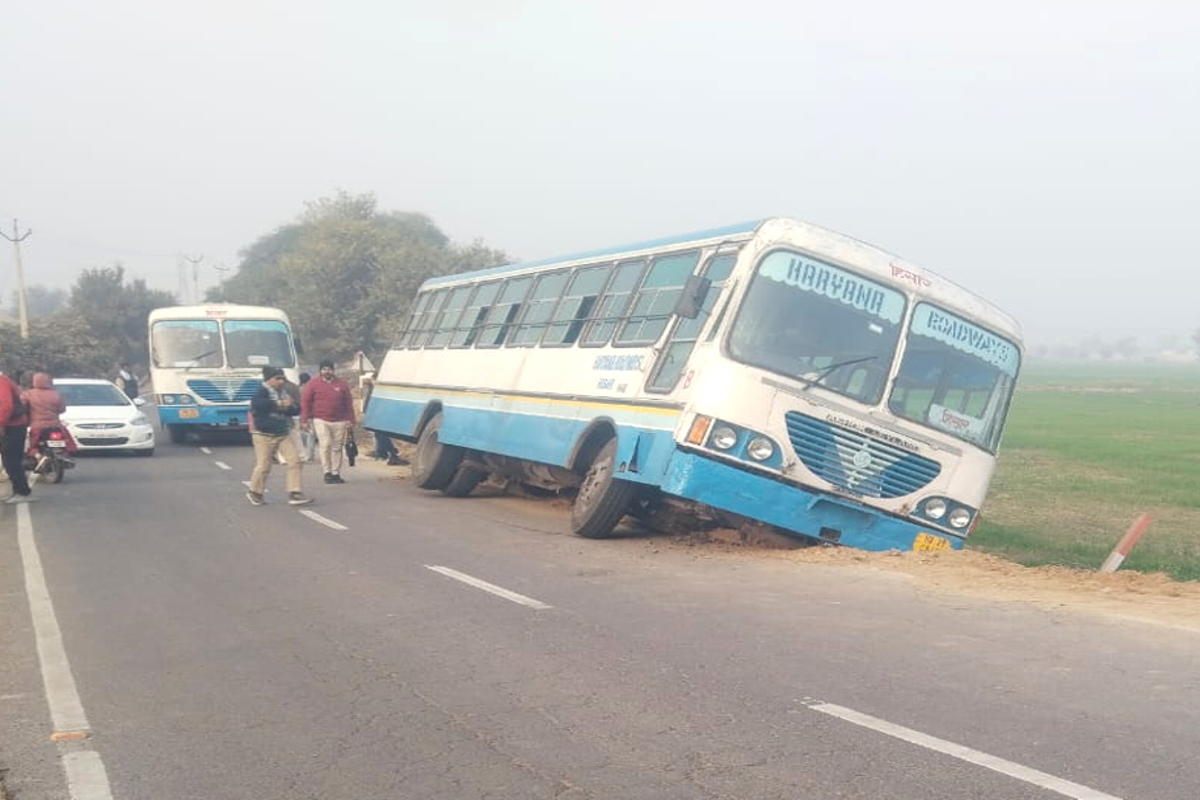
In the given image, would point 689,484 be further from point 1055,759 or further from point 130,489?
point 130,489

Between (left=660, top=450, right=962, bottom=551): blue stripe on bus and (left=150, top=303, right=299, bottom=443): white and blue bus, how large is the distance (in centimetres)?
1845

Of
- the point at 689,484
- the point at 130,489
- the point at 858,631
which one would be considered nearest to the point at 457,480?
the point at 130,489

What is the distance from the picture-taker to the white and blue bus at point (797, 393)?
11328 mm

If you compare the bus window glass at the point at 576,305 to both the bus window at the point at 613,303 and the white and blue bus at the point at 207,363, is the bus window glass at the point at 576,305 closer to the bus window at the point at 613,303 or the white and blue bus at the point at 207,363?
the bus window at the point at 613,303

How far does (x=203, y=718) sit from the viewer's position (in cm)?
638

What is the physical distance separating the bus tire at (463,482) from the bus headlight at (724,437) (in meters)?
7.12

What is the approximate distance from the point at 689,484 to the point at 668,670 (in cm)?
410

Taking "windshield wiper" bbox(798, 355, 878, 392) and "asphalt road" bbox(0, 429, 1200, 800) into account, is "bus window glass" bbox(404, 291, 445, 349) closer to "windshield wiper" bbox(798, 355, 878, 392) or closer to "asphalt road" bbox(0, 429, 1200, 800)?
"asphalt road" bbox(0, 429, 1200, 800)

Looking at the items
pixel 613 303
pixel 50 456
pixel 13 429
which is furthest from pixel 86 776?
pixel 50 456

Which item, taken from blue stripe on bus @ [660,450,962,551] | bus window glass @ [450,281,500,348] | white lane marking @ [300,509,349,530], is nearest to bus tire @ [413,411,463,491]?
bus window glass @ [450,281,500,348]

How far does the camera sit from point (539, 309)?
52.4ft

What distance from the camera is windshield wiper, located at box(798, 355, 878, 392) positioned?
11.5 m

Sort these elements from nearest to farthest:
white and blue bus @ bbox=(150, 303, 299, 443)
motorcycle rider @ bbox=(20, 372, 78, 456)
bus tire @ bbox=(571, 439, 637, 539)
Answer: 1. bus tire @ bbox=(571, 439, 637, 539)
2. motorcycle rider @ bbox=(20, 372, 78, 456)
3. white and blue bus @ bbox=(150, 303, 299, 443)

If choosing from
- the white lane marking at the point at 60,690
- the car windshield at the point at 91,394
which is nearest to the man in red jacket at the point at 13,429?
the white lane marking at the point at 60,690
